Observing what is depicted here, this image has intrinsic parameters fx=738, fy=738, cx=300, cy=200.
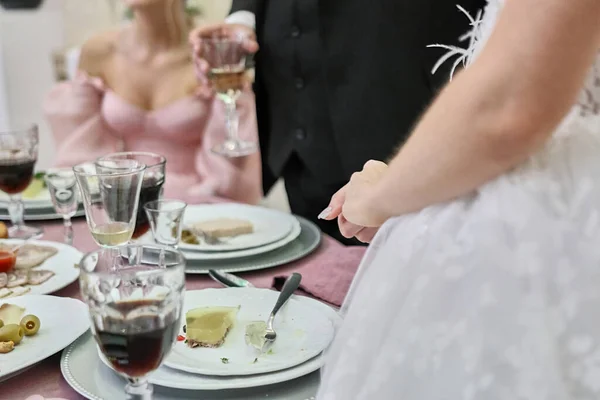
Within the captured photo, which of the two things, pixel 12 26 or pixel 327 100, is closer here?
pixel 327 100

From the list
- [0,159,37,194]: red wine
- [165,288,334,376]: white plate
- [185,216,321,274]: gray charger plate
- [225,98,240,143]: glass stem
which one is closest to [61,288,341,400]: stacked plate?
[165,288,334,376]: white plate

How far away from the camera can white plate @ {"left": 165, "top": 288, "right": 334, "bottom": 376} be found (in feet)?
2.51

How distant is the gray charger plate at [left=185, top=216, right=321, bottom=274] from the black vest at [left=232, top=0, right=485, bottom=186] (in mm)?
441

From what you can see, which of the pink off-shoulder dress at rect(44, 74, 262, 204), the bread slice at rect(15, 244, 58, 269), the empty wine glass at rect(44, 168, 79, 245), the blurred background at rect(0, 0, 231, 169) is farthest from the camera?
the blurred background at rect(0, 0, 231, 169)

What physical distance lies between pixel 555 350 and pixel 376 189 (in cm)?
20

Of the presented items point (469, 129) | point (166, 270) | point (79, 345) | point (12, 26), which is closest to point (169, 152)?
point (79, 345)

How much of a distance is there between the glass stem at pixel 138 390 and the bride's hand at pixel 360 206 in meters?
0.24

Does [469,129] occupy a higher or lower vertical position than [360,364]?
higher

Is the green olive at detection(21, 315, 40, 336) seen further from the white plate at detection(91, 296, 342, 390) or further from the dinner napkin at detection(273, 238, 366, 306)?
the dinner napkin at detection(273, 238, 366, 306)

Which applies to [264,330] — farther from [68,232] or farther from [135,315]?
[68,232]

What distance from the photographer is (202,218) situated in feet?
4.36

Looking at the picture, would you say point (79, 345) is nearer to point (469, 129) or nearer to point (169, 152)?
point (469, 129)

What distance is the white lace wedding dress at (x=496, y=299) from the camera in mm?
545

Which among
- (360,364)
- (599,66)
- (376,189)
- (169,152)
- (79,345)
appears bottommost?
(169,152)
